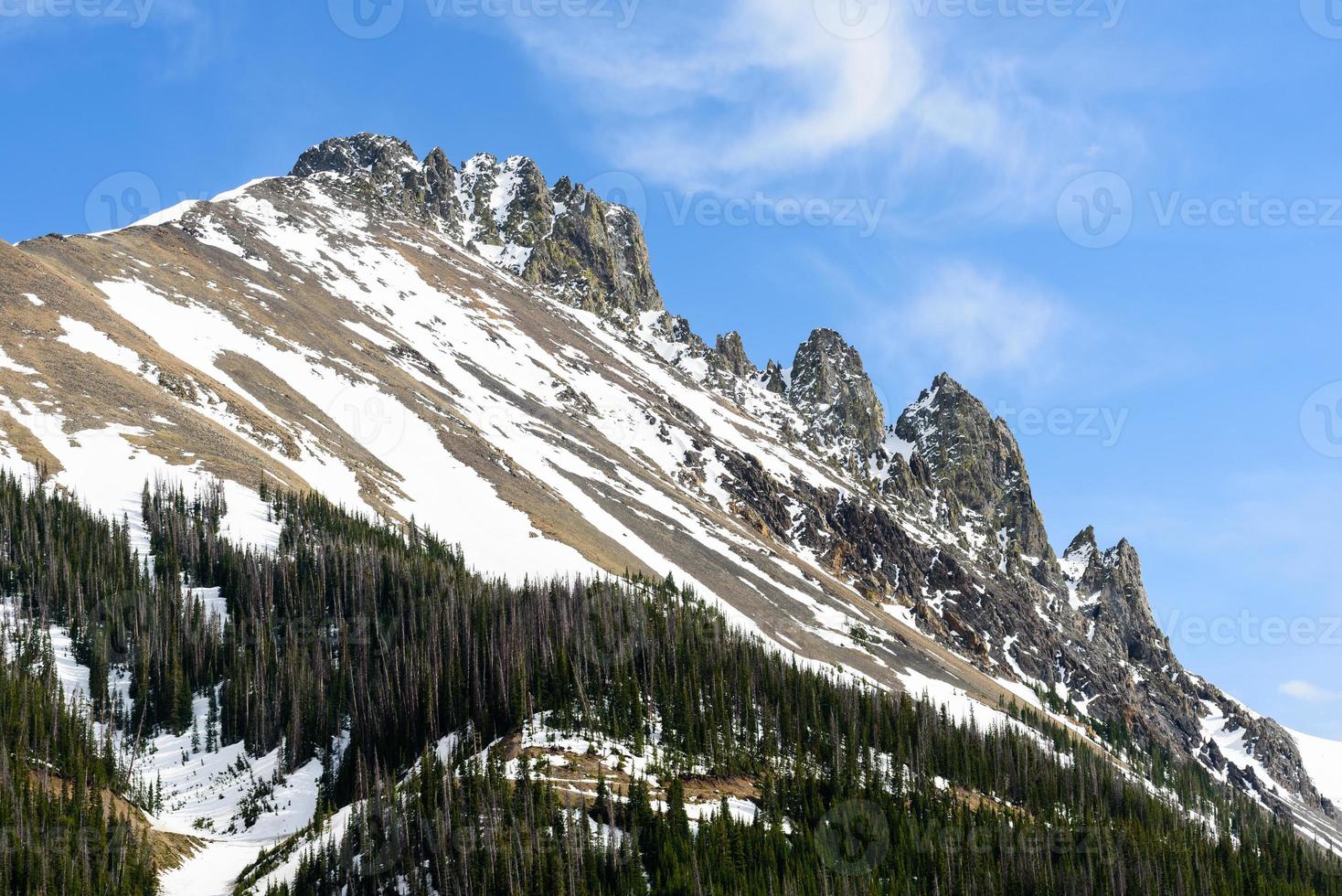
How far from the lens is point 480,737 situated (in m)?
77.5

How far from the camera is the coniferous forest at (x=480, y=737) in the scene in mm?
61438

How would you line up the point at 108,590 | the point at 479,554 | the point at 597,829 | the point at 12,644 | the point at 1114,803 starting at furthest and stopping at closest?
1. the point at 479,554
2. the point at 1114,803
3. the point at 108,590
4. the point at 12,644
5. the point at 597,829

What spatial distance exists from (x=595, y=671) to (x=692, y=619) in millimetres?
22659

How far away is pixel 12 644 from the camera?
269ft

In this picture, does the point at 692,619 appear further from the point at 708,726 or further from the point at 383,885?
the point at 383,885

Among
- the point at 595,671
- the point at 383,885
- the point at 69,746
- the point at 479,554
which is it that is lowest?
the point at 383,885

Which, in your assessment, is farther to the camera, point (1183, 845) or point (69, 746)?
point (1183, 845)

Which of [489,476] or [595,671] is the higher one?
[489,476]

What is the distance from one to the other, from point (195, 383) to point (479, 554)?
40445 millimetres

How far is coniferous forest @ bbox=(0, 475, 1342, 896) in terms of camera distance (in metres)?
61.4

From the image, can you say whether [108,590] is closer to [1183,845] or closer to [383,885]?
[383,885]

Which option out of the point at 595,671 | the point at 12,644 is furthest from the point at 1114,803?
the point at 12,644

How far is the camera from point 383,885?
198ft

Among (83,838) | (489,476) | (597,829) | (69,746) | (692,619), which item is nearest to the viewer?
(83,838)
